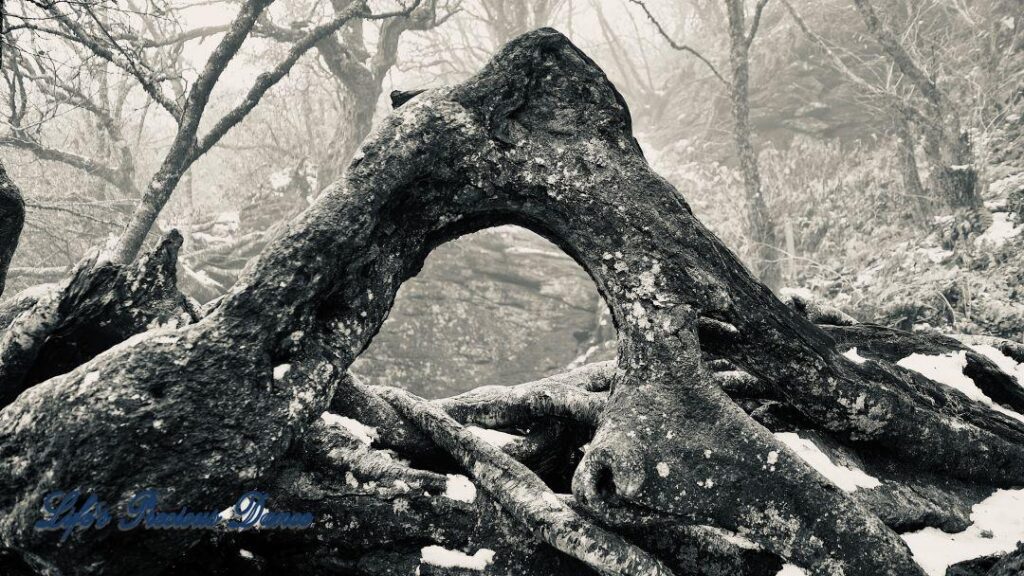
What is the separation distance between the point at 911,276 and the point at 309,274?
27.6ft

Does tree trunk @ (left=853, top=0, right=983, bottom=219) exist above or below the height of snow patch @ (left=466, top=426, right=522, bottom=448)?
above

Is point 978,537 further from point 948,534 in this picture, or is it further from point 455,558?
point 455,558

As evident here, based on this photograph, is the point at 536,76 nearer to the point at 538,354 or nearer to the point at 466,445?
the point at 466,445

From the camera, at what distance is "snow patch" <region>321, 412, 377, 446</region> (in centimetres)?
283

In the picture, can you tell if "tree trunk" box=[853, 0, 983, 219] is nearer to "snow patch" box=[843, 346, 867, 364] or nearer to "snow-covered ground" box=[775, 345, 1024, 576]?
"snow patch" box=[843, 346, 867, 364]

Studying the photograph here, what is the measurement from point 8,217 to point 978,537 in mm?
4605

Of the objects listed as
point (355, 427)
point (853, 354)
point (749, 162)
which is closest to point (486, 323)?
point (749, 162)

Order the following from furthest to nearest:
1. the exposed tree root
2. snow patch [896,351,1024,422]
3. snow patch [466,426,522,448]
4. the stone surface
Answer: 1. the stone surface
2. snow patch [896,351,1024,422]
3. snow patch [466,426,522,448]
4. the exposed tree root

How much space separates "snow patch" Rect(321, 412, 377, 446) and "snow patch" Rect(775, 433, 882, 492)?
187cm

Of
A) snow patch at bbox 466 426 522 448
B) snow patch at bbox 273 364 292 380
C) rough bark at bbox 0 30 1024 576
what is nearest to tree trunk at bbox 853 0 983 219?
rough bark at bbox 0 30 1024 576

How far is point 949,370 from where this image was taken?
3.75 metres

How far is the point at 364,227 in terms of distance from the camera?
2566 millimetres

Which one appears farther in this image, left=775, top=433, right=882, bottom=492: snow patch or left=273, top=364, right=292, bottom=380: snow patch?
left=775, top=433, right=882, bottom=492: snow patch

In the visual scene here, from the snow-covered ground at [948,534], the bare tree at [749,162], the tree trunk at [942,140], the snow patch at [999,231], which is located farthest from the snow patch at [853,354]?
the bare tree at [749,162]
